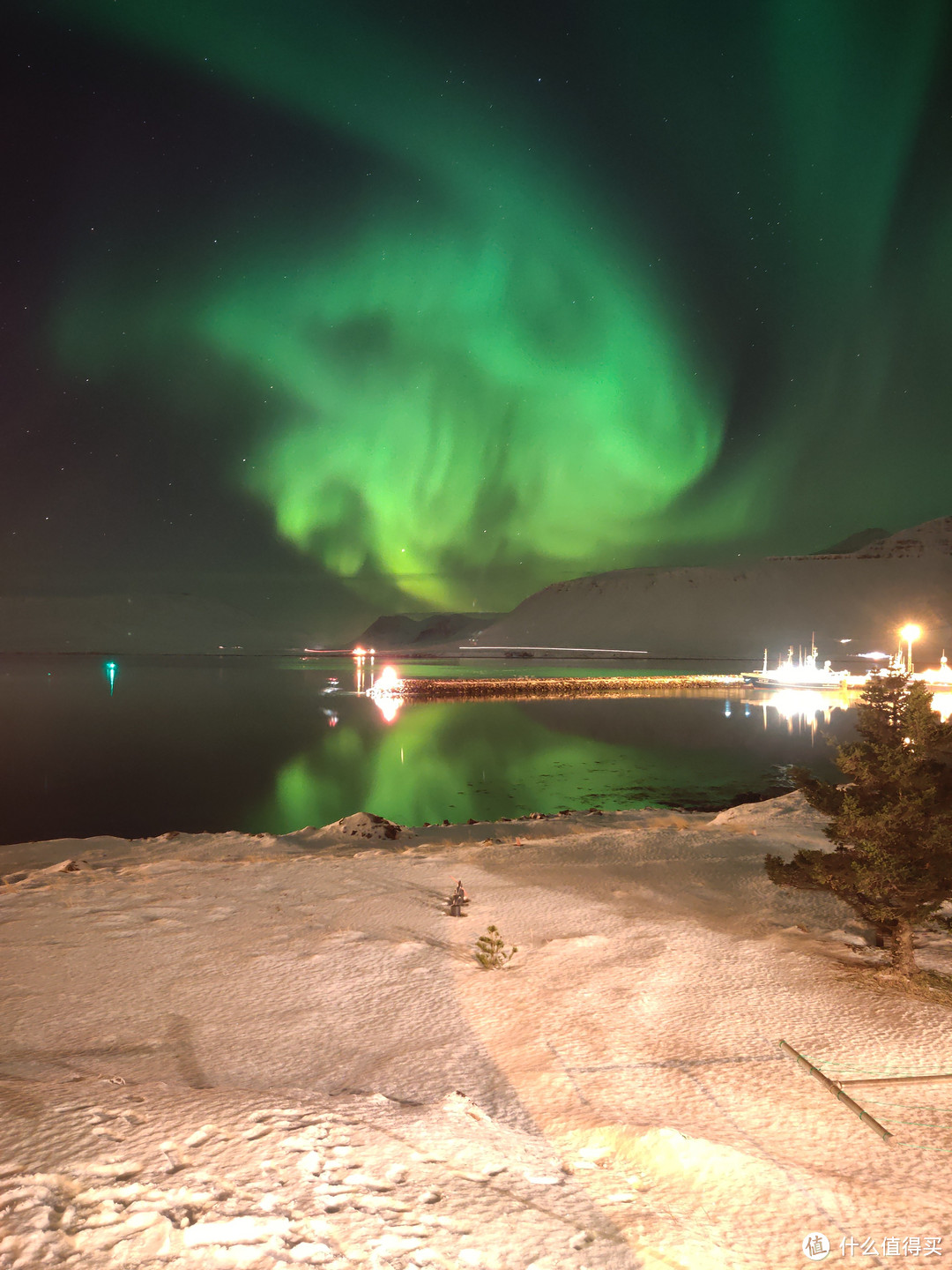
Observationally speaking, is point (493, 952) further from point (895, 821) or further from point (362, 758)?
point (362, 758)

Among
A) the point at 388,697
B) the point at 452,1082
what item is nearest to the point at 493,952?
the point at 452,1082

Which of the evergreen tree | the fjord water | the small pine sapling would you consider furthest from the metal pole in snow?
the fjord water

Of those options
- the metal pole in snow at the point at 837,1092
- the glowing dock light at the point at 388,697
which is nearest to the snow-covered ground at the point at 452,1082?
the metal pole in snow at the point at 837,1092

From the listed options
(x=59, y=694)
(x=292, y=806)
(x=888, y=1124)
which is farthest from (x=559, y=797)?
(x=59, y=694)

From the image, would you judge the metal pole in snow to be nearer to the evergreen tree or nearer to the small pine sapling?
the evergreen tree

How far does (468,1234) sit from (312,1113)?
161 cm

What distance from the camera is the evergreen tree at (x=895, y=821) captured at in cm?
806

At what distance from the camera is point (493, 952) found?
857cm

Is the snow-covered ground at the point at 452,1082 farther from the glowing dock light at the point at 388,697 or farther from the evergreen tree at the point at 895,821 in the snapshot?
the glowing dock light at the point at 388,697

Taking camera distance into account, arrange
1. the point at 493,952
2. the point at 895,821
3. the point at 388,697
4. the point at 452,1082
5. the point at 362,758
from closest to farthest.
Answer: the point at 452,1082 → the point at 895,821 → the point at 493,952 → the point at 362,758 → the point at 388,697

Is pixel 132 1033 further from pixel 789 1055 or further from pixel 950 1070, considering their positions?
pixel 950 1070

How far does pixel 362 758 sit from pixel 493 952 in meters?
30.6

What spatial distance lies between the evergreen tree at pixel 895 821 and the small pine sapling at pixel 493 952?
3.71m

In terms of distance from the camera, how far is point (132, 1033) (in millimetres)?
6871
